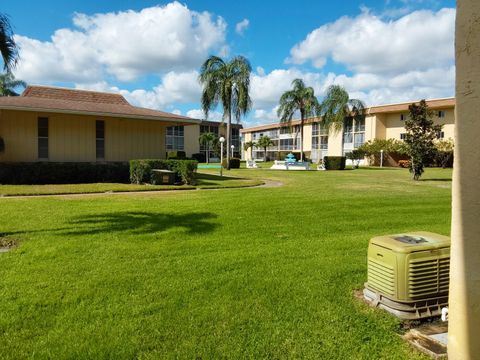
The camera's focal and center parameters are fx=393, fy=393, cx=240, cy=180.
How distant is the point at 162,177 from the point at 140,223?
8638 mm

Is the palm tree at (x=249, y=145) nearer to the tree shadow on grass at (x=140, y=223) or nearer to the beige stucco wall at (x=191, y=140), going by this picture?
the beige stucco wall at (x=191, y=140)

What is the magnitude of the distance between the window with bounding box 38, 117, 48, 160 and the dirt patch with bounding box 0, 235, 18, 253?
37.4 ft

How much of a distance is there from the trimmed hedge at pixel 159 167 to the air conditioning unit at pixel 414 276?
1368cm

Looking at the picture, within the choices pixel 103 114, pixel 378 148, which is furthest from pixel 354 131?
pixel 103 114

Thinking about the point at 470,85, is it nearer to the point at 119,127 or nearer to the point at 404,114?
the point at 119,127

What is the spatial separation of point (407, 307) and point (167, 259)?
319cm

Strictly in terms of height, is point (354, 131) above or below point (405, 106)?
below

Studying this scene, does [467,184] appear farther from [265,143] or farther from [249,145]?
[249,145]

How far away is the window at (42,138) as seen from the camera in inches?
668

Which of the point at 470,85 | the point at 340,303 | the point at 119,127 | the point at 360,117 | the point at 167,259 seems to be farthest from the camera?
the point at 360,117

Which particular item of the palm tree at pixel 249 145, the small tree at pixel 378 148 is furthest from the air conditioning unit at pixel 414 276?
the palm tree at pixel 249 145

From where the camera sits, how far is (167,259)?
5523mm

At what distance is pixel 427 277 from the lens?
3.62 m

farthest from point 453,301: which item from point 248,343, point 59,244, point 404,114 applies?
point 404,114
